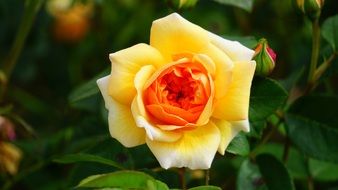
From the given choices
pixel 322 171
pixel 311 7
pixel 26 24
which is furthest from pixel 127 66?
pixel 322 171

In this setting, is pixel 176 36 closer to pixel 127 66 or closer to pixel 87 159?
pixel 127 66

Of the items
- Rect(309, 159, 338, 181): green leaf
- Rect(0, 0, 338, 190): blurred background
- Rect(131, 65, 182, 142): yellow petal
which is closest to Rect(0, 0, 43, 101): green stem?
Rect(0, 0, 338, 190): blurred background

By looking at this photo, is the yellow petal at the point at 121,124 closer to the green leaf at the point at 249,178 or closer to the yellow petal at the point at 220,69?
the yellow petal at the point at 220,69

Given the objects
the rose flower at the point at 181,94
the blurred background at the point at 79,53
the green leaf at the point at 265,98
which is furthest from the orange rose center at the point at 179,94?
the blurred background at the point at 79,53

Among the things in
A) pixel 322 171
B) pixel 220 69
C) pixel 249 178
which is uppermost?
pixel 220 69

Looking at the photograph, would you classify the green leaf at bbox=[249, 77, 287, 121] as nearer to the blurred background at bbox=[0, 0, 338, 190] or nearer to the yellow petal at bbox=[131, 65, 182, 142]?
the yellow petal at bbox=[131, 65, 182, 142]

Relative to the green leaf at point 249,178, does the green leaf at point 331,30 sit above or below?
above
